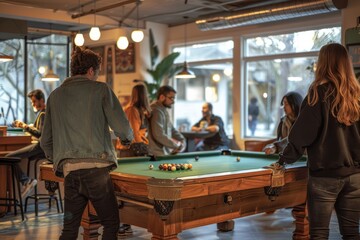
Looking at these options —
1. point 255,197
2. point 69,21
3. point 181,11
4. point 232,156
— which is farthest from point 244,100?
point 255,197

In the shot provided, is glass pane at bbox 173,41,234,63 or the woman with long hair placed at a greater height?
glass pane at bbox 173,41,234,63

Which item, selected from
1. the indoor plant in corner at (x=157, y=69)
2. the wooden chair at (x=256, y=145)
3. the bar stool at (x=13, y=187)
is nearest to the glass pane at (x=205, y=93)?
the indoor plant in corner at (x=157, y=69)

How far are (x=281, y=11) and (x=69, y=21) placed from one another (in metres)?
3.76

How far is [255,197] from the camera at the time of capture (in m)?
4.16

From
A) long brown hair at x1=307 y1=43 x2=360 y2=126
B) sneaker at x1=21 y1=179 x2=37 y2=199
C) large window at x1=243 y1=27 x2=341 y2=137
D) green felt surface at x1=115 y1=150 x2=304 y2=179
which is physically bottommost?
sneaker at x1=21 y1=179 x2=37 y2=199

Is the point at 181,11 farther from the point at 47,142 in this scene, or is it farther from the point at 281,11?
the point at 47,142

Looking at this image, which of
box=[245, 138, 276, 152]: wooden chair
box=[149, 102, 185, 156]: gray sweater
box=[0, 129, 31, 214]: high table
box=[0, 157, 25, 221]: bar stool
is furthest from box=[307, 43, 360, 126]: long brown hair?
box=[245, 138, 276, 152]: wooden chair

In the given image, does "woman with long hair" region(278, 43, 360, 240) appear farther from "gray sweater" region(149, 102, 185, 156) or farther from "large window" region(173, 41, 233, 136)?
"large window" region(173, 41, 233, 136)

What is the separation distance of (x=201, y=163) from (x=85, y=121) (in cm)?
155

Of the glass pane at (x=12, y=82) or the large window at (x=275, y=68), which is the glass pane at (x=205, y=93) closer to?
the large window at (x=275, y=68)

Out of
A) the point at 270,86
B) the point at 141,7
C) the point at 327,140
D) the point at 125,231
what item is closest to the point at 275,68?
the point at 270,86

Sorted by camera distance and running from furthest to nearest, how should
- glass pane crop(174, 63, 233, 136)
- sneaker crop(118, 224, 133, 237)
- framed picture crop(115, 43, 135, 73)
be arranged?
framed picture crop(115, 43, 135, 73), glass pane crop(174, 63, 233, 136), sneaker crop(118, 224, 133, 237)

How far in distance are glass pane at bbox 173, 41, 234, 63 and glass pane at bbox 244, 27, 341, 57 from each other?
1.46 feet

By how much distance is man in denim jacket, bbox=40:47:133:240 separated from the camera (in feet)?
11.0
